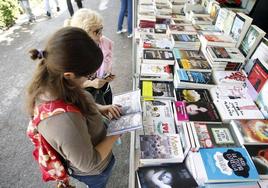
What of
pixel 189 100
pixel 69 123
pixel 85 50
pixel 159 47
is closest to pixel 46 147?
pixel 69 123

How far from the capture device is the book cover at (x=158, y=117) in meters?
1.22

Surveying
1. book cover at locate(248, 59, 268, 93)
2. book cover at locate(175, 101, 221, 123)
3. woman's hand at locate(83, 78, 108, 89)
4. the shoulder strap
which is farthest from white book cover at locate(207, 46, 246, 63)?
the shoulder strap

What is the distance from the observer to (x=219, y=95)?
1.39 metres

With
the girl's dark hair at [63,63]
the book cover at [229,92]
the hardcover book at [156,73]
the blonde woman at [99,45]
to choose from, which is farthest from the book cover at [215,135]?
the blonde woman at [99,45]

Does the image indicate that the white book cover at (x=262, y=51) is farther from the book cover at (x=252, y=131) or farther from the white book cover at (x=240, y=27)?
the book cover at (x=252, y=131)

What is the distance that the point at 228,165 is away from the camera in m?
0.97

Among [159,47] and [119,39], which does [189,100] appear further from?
[119,39]

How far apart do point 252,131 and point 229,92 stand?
1.18ft

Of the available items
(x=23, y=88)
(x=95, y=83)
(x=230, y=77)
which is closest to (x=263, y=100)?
(x=230, y=77)

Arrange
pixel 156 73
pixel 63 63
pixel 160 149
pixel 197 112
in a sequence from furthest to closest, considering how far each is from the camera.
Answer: pixel 156 73, pixel 197 112, pixel 160 149, pixel 63 63

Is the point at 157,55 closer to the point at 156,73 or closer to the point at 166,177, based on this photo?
the point at 156,73

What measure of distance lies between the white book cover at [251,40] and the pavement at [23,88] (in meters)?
1.33

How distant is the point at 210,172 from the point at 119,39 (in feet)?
10.9

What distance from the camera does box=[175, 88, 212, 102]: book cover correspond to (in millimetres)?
1377
